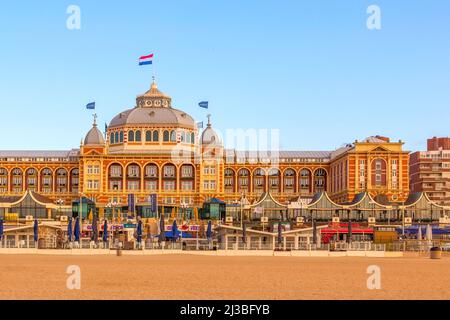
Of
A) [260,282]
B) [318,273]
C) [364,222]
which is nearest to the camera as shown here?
[260,282]

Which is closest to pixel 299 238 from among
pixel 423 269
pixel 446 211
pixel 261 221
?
pixel 261 221

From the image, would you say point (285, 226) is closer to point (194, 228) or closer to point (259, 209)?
point (194, 228)

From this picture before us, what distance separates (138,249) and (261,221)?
68416mm

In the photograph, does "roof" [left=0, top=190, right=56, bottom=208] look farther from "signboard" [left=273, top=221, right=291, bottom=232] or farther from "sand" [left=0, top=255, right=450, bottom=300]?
"sand" [left=0, top=255, right=450, bottom=300]

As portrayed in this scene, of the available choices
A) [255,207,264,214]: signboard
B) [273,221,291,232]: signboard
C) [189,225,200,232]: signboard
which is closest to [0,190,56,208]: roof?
[189,225,200,232]: signboard

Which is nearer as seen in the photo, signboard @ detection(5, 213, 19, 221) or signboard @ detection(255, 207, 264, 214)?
signboard @ detection(5, 213, 19, 221)

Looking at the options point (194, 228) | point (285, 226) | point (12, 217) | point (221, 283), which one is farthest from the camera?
point (12, 217)

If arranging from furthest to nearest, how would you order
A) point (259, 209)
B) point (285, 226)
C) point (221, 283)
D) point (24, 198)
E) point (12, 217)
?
point (24, 198), point (259, 209), point (12, 217), point (285, 226), point (221, 283)

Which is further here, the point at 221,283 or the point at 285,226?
the point at 285,226

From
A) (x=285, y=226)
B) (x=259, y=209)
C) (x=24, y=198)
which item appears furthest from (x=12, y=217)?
(x=285, y=226)

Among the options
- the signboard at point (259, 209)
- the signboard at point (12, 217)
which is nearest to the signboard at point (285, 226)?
the signboard at point (259, 209)

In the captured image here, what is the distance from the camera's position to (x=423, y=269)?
6962 centimetres

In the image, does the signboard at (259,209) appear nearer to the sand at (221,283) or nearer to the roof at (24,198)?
the roof at (24,198)
